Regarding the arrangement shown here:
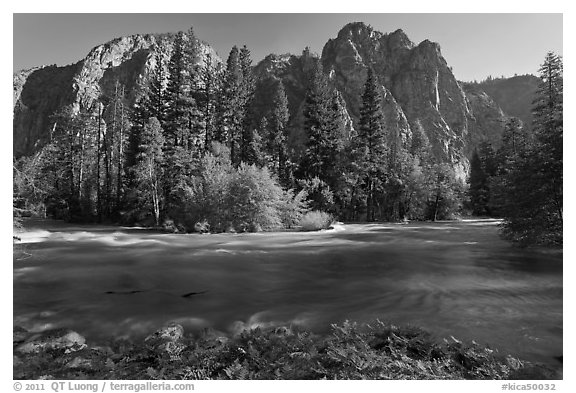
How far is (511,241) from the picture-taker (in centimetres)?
1305

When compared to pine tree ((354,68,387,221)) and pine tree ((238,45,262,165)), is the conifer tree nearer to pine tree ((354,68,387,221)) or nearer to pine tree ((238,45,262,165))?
pine tree ((238,45,262,165))

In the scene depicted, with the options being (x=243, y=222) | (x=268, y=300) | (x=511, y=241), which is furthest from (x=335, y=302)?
(x=243, y=222)

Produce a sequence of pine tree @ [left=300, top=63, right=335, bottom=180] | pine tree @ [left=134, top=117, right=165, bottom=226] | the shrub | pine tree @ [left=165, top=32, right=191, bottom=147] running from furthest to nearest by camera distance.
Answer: pine tree @ [left=300, top=63, right=335, bottom=180] < pine tree @ [left=165, top=32, right=191, bottom=147] < pine tree @ [left=134, top=117, right=165, bottom=226] < the shrub

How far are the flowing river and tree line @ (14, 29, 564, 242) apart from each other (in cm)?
1247

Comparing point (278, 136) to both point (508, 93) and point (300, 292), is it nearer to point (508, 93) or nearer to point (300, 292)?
point (300, 292)

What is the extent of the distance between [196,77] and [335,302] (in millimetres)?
30130

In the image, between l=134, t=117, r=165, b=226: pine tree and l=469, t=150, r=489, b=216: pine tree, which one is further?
l=469, t=150, r=489, b=216: pine tree

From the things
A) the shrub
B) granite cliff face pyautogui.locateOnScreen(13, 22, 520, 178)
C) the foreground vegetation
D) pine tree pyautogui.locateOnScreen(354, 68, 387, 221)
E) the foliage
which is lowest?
the foreground vegetation

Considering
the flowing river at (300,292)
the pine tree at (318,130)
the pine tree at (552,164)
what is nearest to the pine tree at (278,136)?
the pine tree at (318,130)

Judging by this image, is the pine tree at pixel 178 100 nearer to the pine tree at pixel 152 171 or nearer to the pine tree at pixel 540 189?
the pine tree at pixel 152 171

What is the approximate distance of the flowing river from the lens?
504cm

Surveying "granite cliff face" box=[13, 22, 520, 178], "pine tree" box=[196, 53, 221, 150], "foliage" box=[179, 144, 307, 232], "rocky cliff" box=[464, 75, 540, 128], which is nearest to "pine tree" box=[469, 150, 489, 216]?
"pine tree" box=[196, 53, 221, 150]

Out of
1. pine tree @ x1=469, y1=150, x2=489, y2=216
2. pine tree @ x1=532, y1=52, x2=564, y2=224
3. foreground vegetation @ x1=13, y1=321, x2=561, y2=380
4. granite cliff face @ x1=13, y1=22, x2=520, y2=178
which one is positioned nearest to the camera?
foreground vegetation @ x1=13, y1=321, x2=561, y2=380

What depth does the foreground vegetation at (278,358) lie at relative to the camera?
379 centimetres
